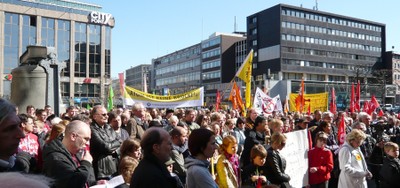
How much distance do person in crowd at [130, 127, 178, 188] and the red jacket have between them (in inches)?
202

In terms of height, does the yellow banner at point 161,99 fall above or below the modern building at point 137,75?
below

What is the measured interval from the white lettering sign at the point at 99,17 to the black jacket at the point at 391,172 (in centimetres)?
5649

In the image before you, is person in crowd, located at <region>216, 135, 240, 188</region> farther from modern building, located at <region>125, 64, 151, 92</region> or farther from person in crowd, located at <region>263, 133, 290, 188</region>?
modern building, located at <region>125, 64, 151, 92</region>

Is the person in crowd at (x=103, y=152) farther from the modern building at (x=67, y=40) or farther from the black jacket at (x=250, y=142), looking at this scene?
the modern building at (x=67, y=40)

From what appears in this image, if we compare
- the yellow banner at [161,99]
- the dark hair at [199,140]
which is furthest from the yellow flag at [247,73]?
the dark hair at [199,140]

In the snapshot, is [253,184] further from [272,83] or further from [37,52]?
[272,83]

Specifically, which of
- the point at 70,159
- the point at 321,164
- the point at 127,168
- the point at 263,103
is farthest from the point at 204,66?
the point at 70,159

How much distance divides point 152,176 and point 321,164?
219 inches

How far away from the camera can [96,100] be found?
192 feet

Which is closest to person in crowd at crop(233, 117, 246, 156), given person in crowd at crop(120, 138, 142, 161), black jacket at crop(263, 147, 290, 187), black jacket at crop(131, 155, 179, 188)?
black jacket at crop(263, 147, 290, 187)

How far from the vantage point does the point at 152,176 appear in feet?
11.1

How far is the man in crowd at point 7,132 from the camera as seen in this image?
6.76 feet

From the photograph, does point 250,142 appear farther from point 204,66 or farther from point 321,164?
point 204,66

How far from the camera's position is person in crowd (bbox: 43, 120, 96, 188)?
139 inches
